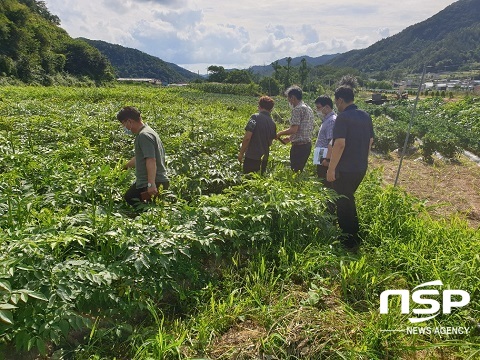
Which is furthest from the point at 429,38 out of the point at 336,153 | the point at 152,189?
the point at 152,189

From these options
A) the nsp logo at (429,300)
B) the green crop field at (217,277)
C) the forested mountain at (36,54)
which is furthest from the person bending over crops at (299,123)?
the forested mountain at (36,54)

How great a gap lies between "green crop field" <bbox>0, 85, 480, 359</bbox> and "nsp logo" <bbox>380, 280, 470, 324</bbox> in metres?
0.02

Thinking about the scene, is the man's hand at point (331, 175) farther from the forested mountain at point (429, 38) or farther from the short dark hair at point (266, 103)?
the forested mountain at point (429, 38)

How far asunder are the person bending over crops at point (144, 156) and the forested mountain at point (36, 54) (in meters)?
38.0

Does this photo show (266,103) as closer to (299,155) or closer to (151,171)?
(299,155)

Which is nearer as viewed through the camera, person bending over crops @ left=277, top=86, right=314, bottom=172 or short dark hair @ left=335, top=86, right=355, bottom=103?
short dark hair @ left=335, top=86, right=355, bottom=103

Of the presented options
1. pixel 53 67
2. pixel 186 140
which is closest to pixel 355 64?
pixel 53 67

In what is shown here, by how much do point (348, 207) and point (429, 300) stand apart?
1410 millimetres

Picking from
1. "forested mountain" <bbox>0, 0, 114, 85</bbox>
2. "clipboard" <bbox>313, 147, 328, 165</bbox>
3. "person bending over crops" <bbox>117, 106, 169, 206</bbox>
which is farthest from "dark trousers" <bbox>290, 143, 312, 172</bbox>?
"forested mountain" <bbox>0, 0, 114, 85</bbox>

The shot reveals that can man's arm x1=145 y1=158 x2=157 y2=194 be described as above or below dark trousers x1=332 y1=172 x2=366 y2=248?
above

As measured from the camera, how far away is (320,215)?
3660mm

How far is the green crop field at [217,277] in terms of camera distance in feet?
6.97

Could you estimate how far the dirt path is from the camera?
5254 millimetres

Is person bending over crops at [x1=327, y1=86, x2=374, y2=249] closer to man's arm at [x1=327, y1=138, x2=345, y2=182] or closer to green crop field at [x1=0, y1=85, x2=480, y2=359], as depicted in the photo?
man's arm at [x1=327, y1=138, x2=345, y2=182]
